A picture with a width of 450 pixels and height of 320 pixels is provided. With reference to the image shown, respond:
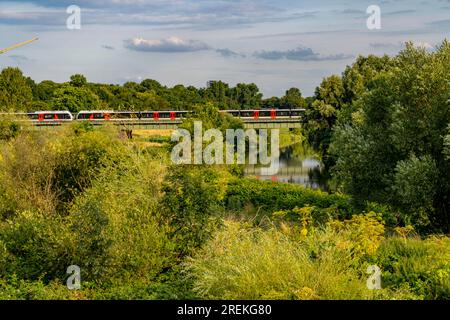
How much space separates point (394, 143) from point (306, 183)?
28527mm

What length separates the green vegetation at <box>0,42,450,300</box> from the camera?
11.5m

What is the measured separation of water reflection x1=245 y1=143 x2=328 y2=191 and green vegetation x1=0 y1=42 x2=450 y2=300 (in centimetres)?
1273

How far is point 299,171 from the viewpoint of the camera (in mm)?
59719

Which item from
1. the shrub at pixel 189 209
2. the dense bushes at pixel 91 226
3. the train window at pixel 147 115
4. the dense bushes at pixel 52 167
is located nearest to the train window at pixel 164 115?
the train window at pixel 147 115

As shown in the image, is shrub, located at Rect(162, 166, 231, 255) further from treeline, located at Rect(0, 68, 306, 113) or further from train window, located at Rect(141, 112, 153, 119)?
train window, located at Rect(141, 112, 153, 119)

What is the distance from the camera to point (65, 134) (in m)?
31.6

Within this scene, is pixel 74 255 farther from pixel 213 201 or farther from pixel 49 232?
pixel 213 201

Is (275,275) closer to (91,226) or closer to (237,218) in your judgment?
(91,226)

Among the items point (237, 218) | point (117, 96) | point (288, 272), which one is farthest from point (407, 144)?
point (117, 96)

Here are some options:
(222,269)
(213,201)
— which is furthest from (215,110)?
(222,269)

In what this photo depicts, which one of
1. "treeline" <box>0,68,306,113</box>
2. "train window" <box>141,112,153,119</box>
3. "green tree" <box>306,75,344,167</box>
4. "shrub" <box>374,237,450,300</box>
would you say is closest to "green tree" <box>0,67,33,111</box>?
"treeline" <box>0,68,306,113</box>

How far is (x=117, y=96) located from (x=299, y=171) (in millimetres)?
48564

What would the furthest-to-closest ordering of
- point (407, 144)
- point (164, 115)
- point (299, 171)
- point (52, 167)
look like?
point (164, 115), point (299, 171), point (52, 167), point (407, 144)

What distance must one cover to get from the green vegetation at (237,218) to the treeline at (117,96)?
42013 millimetres
